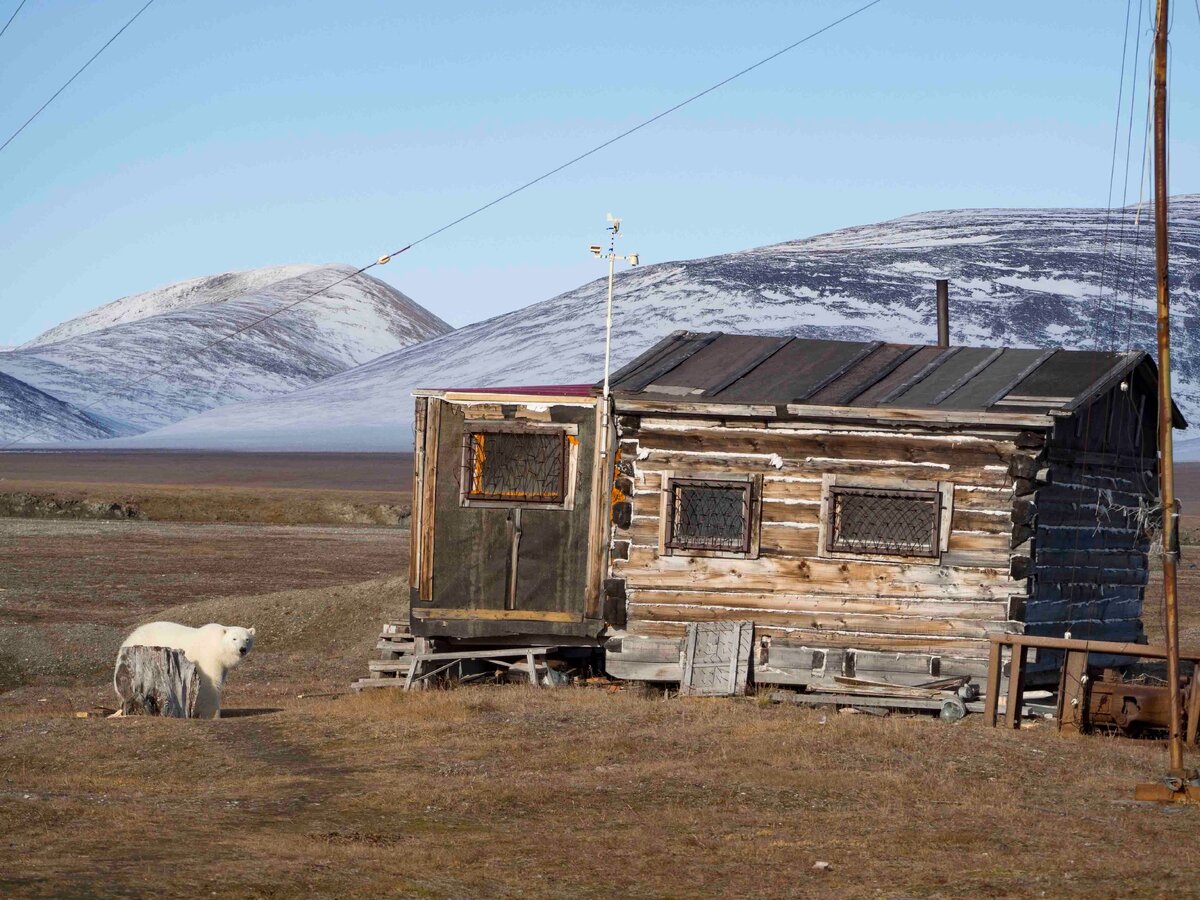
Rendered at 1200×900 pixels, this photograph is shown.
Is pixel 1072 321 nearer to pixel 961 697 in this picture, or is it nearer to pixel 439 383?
pixel 439 383

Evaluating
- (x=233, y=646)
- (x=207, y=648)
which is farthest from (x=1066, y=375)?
(x=207, y=648)

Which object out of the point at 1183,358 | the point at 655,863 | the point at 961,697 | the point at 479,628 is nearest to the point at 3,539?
the point at 479,628

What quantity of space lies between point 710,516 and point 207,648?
5566 mm

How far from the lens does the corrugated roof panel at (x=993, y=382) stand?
1725cm

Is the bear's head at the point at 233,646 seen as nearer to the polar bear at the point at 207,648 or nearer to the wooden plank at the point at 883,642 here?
the polar bear at the point at 207,648

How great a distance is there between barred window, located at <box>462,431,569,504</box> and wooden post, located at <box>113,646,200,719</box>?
158 inches

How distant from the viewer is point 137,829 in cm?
1016

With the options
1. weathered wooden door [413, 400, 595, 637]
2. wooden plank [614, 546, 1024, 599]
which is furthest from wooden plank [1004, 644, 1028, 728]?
weathered wooden door [413, 400, 595, 637]

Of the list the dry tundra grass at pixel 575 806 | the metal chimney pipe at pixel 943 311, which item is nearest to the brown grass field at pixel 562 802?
the dry tundra grass at pixel 575 806

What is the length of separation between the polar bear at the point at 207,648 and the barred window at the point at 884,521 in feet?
20.9

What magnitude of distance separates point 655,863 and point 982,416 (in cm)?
857

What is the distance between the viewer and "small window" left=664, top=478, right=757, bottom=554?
58.2 feet

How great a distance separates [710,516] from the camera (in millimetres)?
17922

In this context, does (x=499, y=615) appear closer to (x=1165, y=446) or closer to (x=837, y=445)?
(x=837, y=445)
